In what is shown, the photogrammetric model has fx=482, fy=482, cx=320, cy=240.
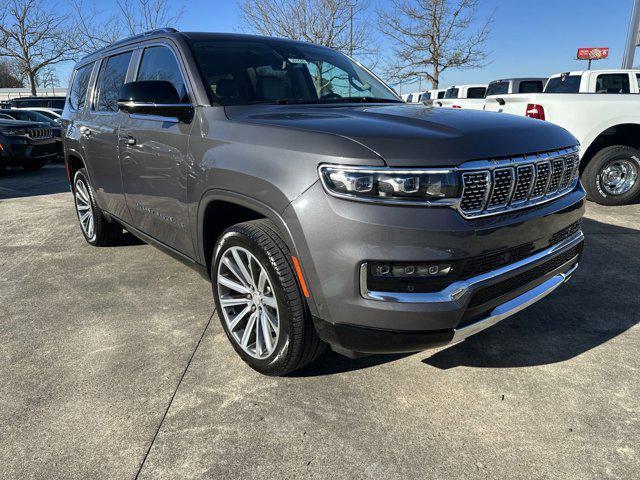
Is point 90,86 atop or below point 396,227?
atop

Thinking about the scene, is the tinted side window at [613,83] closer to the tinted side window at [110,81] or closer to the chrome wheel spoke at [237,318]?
the tinted side window at [110,81]

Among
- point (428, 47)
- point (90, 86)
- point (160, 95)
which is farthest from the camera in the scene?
point (428, 47)

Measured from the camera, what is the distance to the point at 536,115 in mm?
6379

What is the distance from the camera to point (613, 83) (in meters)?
8.26

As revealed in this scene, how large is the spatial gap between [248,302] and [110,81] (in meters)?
2.64

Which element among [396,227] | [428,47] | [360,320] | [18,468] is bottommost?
[18,468]

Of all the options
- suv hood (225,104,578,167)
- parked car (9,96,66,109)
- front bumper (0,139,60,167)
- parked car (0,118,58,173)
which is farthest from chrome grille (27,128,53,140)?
suv hood (225,104,578,167)

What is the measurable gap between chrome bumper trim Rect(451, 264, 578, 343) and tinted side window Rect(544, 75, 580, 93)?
24.5ft

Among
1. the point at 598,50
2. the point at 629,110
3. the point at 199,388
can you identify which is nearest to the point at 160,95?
the point at 199,388

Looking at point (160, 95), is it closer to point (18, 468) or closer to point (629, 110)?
point (18, 468)

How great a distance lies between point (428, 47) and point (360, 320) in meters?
24.1

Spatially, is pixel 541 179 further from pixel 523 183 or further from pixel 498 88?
pixel 498 88

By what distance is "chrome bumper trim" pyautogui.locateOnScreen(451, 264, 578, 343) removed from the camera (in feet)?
6.95

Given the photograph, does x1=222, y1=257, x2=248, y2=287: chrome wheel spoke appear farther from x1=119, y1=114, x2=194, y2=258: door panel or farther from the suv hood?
the suv hood
